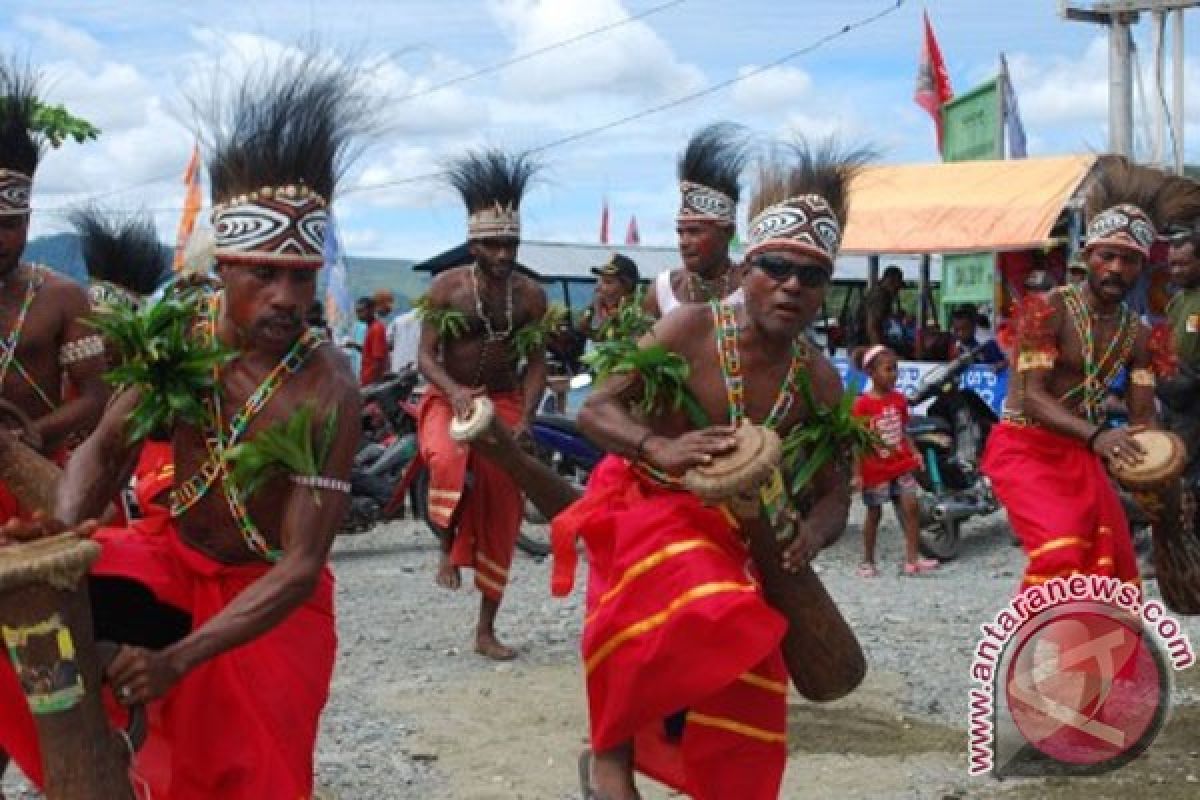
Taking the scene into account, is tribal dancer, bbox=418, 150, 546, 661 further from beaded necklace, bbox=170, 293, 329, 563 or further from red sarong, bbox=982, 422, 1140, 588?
beaded necklace, bbox=170, 293, 329, 563

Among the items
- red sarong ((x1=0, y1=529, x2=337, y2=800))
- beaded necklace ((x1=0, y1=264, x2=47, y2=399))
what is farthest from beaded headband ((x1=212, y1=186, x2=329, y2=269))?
beaded necklace ((x1=0, y1=264, x2=47, y2=399))

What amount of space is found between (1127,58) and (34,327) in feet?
44.3

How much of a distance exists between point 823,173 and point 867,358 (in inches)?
224

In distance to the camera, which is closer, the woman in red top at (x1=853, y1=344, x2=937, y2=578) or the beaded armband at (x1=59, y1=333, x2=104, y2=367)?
the beaded armband at (x1=59, y1=333, x2=104, y2=367)

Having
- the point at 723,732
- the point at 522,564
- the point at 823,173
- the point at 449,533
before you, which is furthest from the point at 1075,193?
the point at 723,732

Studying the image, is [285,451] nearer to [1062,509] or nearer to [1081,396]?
[1062,509]

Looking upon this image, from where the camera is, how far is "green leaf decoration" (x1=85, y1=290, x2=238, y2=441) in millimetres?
3988

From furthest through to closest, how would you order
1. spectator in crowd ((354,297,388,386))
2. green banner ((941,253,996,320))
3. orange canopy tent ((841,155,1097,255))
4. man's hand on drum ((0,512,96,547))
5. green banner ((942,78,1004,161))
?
green banner ((942,78,1004,161)) → spectator in crowd ((354,297,388,386)) → green banner ((941,253,996,320)) → orange canopy tent ((841,155,1097,255)) → man's hand on drum ((0,512,96,547))

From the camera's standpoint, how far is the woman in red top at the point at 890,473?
10531mm

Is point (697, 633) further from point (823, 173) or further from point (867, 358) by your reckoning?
point (867, 358)

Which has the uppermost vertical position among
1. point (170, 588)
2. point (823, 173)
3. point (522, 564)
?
point (823, 173)

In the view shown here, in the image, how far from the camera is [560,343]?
1630cm

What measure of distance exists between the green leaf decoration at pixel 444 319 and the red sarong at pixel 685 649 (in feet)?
12.2

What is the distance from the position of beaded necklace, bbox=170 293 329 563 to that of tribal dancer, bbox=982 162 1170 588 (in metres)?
3.34
